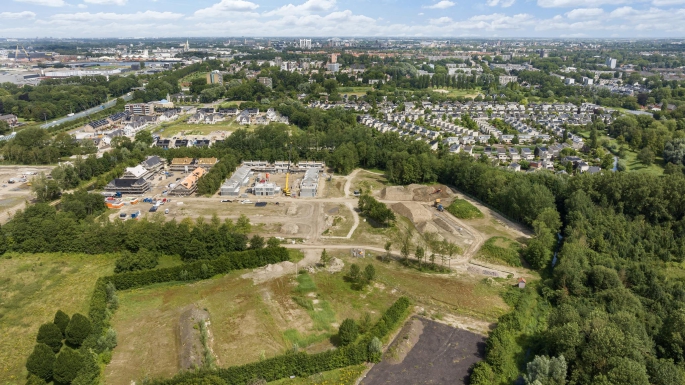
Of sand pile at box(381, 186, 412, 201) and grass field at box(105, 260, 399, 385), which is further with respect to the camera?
sand pile at box(381, 186, 412, 201)

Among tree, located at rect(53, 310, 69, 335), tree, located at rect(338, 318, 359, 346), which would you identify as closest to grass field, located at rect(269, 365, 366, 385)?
tree, located at rect(338, 318, 359, 346)

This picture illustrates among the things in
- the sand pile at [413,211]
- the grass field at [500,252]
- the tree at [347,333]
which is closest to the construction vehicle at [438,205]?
the sand pile at [413,211]

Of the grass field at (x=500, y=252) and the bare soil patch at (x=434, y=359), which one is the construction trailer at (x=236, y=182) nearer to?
the grass field at (x=500, y=252)

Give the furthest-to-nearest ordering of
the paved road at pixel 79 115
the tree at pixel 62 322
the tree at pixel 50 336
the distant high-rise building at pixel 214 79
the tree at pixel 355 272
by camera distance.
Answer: the distant high-rise building at pixel 214 79 → the paved road at pixel 79 115 → the tree at pixel 355 272 → the tree at pixel 62 322 → the tree at pixel 50 336

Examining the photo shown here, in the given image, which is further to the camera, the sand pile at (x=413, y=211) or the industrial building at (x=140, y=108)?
the industrial building at (x=140, y=108)

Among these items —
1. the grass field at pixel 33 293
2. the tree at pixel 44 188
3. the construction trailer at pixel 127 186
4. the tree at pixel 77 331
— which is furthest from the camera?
the construction trailer at pixel 127 186

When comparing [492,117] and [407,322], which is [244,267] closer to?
[407,322]

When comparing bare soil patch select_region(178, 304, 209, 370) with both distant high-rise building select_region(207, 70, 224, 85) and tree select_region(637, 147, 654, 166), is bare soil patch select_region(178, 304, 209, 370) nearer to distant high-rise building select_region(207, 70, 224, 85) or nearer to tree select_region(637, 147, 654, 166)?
tree select_region(637, 147, 654, 166)
